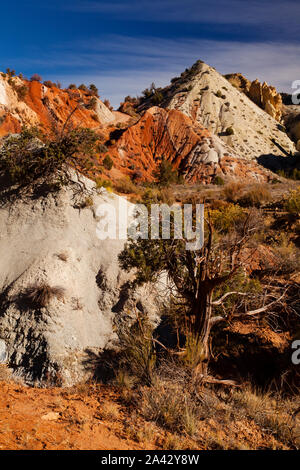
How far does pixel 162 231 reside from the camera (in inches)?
265

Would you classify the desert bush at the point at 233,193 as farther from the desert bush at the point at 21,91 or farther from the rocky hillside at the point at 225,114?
the desert bush at the point at 21,91

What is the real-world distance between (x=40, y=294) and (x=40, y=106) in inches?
1296

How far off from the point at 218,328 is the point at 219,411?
219cm

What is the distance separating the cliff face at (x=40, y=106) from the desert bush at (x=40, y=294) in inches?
795

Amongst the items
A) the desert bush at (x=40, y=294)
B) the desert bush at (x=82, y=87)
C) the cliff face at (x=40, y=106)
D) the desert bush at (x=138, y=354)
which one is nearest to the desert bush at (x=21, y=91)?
the cliff face at (x=40, y=106)

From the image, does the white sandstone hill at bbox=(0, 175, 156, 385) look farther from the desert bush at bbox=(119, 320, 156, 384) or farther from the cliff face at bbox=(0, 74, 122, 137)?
the cliff face at bbox=(0, 74, 122, 137)

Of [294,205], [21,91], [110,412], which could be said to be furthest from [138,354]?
[21,91]

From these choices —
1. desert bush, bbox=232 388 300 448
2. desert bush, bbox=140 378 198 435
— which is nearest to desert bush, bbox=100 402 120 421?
desert bush, bbox=140 378 198 435

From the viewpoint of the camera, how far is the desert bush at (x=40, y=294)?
5.49 meters

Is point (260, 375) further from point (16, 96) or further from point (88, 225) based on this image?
point (16, 96)

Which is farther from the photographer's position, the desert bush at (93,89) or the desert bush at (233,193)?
the desert bush at (93,89)

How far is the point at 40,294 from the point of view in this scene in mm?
5551
